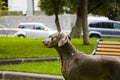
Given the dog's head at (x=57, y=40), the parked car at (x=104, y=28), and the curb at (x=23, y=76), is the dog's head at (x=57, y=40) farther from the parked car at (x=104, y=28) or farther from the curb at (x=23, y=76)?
the parked car at (x=104, y=28)

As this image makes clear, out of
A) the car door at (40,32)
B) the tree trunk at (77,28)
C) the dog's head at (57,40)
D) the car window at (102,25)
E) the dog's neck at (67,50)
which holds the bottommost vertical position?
the car door at (40,32)

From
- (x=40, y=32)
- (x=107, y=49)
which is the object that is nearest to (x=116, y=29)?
(x=40, y=32)

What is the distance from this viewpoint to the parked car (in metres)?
31.3

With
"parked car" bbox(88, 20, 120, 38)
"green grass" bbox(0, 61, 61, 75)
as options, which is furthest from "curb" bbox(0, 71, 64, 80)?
"parked car" bbox(88, 20, 120, 38)

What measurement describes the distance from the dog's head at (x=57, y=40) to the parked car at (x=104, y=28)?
23.6 meters

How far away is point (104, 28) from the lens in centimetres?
3169

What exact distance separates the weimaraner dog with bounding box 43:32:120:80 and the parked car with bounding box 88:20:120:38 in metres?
23.6

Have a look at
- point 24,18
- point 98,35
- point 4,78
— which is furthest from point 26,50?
point 24,18

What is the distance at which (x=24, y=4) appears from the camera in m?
56.8

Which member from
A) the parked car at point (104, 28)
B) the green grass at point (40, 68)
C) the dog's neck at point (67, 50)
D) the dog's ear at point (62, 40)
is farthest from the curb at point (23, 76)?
the parked car at point (104, 28)

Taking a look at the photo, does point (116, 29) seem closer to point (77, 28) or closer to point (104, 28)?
point (104, 28)

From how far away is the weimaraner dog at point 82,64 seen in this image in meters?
7.62

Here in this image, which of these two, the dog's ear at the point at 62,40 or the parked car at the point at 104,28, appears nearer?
the dog's ear at the point at 62,40

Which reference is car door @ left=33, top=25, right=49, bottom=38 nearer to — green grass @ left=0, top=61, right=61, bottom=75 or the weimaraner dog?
green grass @ left=0, top=61, right=61, bottom=75
